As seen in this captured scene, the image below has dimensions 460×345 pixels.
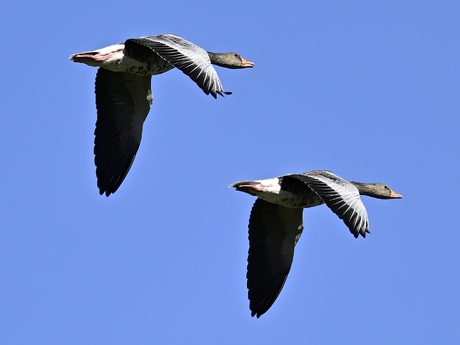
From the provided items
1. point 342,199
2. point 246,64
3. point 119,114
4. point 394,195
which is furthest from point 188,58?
point 394,195

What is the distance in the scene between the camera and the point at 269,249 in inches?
969

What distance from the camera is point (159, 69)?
77.9 ft

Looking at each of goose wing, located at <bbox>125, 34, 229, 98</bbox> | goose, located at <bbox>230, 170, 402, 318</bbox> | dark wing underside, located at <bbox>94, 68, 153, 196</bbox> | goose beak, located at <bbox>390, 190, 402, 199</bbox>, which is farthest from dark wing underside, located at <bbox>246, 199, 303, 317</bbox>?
Answer: goose wing, located at <bbox>125, 34, 229, 98</bbox>

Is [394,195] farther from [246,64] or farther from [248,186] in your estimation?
[246,64]

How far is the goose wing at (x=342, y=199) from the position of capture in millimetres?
21109

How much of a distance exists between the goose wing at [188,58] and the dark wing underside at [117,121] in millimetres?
1985

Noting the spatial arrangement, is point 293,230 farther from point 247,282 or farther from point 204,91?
point 204,91

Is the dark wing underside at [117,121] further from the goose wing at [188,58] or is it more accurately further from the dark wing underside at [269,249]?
the dark wing underside at [269,249]

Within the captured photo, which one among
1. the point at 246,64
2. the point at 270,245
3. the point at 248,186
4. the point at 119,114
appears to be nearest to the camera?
the point at 248,186

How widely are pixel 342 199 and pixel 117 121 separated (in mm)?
5317

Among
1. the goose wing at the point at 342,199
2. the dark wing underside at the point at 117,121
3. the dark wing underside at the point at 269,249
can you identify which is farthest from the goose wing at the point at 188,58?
the dark wing underside at the point at 269,249

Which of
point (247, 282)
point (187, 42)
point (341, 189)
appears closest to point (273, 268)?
point (247, 282)

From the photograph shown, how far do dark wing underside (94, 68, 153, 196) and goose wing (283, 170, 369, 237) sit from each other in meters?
3.64

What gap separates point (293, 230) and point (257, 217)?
724mm
